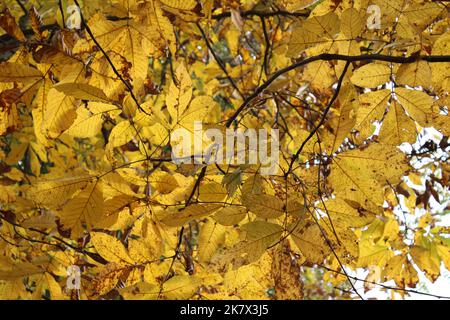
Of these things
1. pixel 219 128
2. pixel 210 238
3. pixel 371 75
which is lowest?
pixel 210 238

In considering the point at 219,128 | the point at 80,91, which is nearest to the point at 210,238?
the point at 219,128

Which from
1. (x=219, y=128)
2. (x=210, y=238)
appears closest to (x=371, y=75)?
(x=219, y=128)

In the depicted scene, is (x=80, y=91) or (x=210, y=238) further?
(x=210, y=238)

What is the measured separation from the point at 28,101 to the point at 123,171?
0.23 meters

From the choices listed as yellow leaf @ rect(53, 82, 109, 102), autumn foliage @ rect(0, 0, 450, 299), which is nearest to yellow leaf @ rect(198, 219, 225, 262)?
autumn foliage @ rect(0, 0, 450, 299)

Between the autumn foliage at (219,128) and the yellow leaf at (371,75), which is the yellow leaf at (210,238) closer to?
the autumn foliage at (219,128)

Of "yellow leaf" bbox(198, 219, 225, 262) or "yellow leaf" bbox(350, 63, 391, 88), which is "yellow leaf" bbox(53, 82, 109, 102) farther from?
"yellow leaf" bbox(350, 63, 391, 88)

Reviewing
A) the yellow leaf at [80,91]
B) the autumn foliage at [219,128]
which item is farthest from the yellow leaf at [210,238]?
the yellow leaf at [80,91]

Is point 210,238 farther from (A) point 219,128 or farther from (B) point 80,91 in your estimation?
(B) point 80,91

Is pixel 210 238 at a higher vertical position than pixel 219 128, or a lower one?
lower

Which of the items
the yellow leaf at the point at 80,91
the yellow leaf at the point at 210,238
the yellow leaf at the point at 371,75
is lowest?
the yellow leaf at the point at 210,238

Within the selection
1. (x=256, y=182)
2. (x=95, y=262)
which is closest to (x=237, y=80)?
(x=95, y=262)
